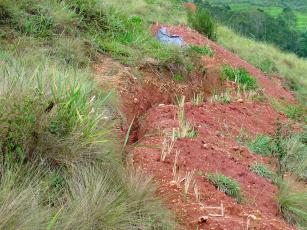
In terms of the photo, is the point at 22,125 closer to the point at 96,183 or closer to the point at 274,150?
the point at 96,183

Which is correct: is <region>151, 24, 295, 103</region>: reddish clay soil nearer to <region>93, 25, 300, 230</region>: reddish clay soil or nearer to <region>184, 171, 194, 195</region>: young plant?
<region>93, 25, 300, 230</region>: reddish clay soil

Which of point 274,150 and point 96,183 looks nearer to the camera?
point 96,183

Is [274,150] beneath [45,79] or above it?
beneath

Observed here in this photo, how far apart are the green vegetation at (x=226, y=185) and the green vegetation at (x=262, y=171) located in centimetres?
59

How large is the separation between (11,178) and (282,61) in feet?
42.5

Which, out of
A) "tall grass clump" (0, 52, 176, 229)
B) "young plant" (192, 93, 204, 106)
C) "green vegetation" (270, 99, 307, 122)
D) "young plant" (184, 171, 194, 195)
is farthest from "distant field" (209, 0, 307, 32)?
"tall grass clump" (0, 52, 176, 229)

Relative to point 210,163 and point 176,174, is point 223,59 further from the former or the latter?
point 176,174

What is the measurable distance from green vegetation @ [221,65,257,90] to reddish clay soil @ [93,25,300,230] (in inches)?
9.8

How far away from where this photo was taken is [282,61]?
15.6 m

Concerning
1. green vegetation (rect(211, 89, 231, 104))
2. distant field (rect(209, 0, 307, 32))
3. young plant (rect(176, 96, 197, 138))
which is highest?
young plant (rect(176, 96, 197, 138))

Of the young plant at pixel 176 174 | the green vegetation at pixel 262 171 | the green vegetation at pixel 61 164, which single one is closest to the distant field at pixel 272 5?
the green vegetation at pixel 262 171

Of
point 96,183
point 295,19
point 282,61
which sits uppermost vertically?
point 96,183

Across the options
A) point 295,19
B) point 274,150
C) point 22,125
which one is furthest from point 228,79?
point 295,19

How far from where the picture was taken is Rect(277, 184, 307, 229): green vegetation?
502cm
